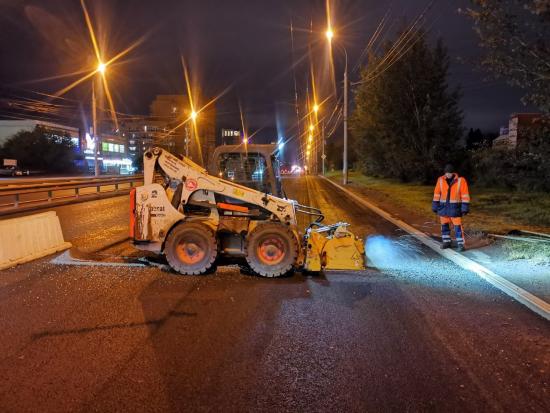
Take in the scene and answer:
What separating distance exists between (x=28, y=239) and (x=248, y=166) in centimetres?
426

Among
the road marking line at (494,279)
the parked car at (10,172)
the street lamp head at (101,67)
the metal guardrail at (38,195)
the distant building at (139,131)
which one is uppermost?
the distant building at (139,131)

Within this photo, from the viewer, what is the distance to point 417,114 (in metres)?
35.8

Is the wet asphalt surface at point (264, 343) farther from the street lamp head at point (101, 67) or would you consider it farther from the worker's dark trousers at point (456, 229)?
the street lamp head at point (101, 67)

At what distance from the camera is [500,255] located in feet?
32.4

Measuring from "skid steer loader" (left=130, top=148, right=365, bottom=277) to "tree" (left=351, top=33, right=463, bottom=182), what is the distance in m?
28.7

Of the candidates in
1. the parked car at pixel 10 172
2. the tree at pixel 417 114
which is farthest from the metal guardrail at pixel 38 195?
the parked car at pixel 10 172

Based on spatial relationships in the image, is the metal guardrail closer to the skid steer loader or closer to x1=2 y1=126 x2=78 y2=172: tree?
the skid steer loader

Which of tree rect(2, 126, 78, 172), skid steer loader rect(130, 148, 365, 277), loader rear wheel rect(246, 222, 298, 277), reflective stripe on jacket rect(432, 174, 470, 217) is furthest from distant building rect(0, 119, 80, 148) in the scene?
loader rear wheel rect(246, 222, 298, 277)

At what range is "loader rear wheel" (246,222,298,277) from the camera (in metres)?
7.90

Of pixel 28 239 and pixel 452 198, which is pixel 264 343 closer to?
pixel 28 239

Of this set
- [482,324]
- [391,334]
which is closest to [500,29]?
[482,324]

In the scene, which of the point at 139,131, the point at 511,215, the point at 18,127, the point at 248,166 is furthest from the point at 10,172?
the point at 139,131

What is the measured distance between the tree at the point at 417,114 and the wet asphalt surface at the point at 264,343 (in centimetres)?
2864

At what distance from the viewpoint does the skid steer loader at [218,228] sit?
26.2 ft
